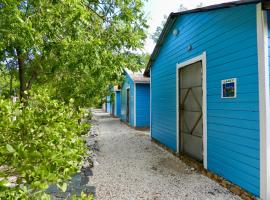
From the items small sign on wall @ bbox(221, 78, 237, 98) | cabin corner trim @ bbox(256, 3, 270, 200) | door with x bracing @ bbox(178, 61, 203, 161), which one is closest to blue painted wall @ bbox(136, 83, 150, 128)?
door with x bracing @ bbox(178, 61, 203, 161)

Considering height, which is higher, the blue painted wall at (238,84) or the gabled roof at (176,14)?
the gabled roof at (176,14)

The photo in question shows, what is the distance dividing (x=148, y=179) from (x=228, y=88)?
243 cm

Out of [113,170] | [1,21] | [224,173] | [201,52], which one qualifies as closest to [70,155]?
[1,21]

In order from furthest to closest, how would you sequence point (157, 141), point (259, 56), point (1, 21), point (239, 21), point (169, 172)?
point (157, 141), point (169, 172), point (239, 21), point (259, 56), point (1, 21)

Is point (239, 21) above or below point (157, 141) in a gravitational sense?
above

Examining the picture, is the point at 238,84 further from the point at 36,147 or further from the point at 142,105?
the point at 142,105

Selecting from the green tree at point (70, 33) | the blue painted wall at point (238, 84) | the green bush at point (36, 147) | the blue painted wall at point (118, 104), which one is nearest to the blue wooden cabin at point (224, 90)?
the blue painted wall at point (238, 84)

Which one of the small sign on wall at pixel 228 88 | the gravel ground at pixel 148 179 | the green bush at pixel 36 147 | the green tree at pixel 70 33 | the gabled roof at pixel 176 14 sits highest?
the gabled roof at pixel 176 14

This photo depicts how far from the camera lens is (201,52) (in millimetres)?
5484

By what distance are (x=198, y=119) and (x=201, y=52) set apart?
5.29ft

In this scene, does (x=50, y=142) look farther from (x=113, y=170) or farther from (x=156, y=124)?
(x=156, y=124)

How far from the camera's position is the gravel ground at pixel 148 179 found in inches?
162

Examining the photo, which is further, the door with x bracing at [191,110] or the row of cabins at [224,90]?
the door with x bracing at [191,110]

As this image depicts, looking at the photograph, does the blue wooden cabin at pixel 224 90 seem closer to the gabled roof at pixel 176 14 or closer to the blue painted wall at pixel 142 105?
the gabled roof at pixel 176 14
